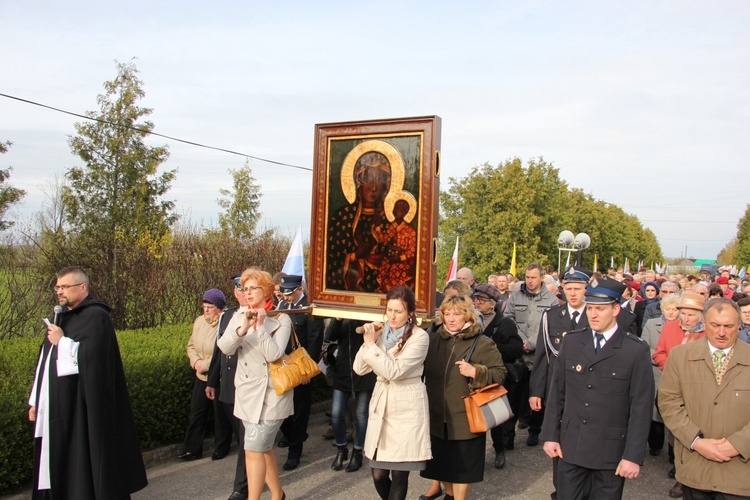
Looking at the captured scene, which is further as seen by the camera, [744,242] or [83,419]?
[744,242]

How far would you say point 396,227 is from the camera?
5.81 meters

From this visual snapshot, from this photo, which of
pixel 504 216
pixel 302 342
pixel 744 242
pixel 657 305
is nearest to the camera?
pixel 302 342

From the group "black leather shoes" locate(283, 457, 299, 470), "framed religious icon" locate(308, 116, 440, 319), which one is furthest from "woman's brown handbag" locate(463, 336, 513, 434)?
"black leather shoes" locate(283, 457, 299, 470)

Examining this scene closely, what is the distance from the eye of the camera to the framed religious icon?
5633 mm

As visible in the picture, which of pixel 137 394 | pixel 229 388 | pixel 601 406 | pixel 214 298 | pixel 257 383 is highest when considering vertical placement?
pixel 214 298

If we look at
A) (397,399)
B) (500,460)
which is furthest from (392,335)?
(500,460)

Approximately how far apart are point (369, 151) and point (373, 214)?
58cm

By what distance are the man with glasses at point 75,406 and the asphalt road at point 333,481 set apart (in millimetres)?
1421

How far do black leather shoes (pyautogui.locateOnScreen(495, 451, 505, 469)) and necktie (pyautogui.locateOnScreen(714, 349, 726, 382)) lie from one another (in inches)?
128

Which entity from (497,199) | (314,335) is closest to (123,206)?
(314,335)

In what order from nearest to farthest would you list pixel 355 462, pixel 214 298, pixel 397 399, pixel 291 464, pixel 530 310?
pixel 397 399 → pixel 355 462 → pixel 291 464 → pixel 214 298 → pixel 530 310

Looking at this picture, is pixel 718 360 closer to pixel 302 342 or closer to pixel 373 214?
pixel 373 214

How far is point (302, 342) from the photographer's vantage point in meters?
7.19

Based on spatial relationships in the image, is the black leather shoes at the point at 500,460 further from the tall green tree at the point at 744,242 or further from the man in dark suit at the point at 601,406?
the tall green tree at the point at 744,242
